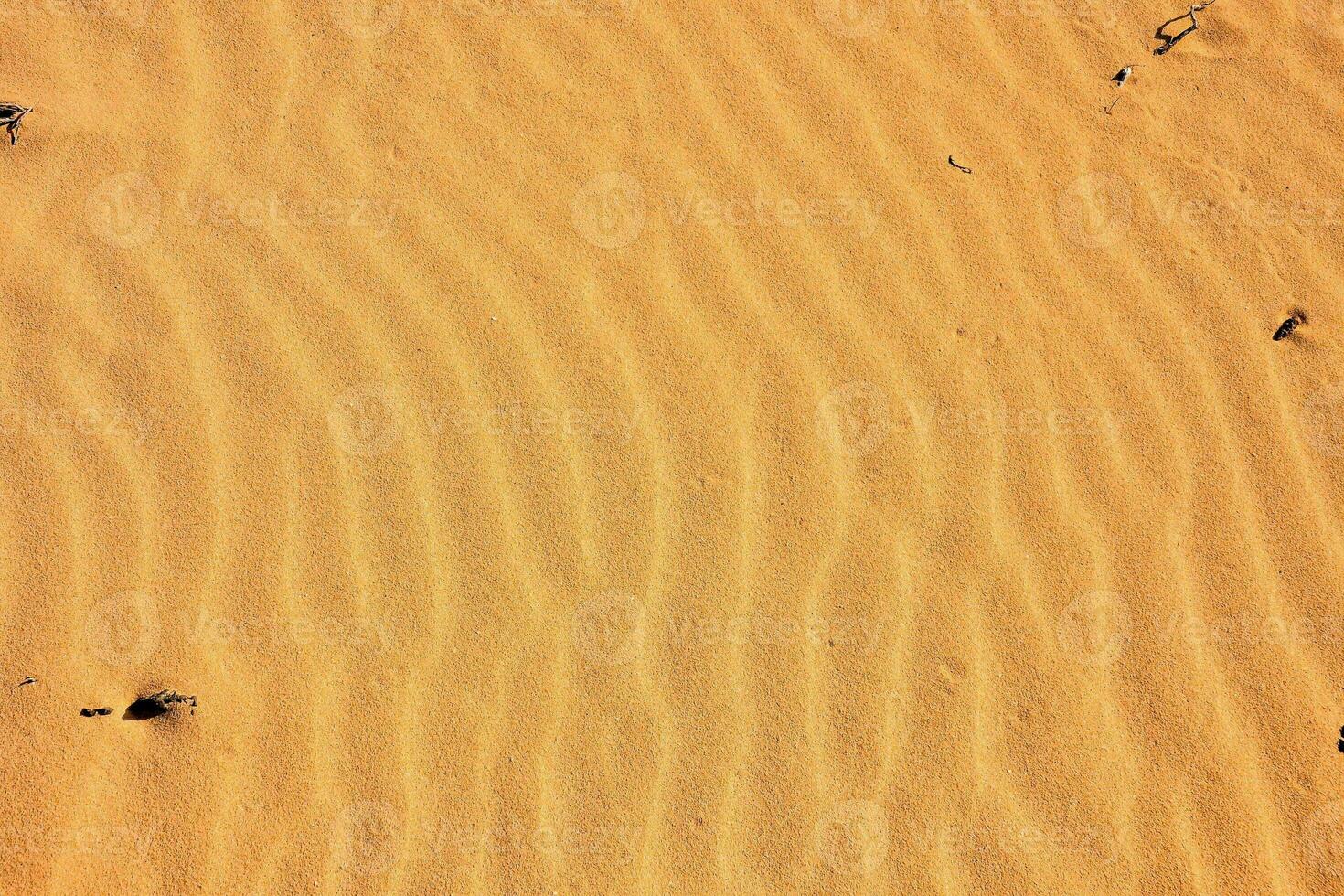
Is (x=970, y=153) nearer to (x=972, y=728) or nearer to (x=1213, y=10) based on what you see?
(x=1213, y=10)

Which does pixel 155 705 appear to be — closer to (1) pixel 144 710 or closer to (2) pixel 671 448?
(1) pixel 144 710

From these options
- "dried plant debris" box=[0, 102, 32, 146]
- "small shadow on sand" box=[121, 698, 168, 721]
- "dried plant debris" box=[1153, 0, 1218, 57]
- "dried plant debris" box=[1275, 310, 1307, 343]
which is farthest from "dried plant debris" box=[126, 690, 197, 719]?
"dried plant debris" box=[1153, 0, 1218, 57]

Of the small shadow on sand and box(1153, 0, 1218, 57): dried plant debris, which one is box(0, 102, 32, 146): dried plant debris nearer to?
the small shadow on sand

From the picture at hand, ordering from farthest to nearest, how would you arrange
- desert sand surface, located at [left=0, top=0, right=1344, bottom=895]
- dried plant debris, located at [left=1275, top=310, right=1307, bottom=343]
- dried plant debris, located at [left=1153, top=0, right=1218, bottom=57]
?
dried plant debris, located at [left=1153, top=0, right=1218, bottom=57] < dried plant debris, located at [left=1275, top=310, right=1307, bottom=343] < desert sand surface, located at [left=0, top=0, right=1344, bottom=895]

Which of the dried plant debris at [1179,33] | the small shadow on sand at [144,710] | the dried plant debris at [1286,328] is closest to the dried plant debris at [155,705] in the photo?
the small shadow on sand at [144,710]

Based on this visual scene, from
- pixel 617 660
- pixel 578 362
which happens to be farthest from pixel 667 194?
pixel 617 660

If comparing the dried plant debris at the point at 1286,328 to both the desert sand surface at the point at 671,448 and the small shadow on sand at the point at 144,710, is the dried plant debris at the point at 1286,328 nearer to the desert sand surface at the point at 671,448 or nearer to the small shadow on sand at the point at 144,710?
the desert sand surface at the point at 671,448

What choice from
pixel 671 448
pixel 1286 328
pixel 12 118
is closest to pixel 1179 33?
pixel 1286 328
